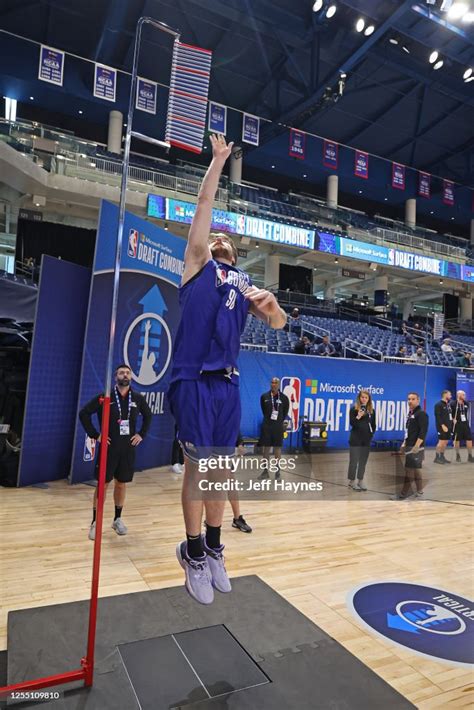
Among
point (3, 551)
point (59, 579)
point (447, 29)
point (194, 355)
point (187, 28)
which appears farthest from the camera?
point (187, 28)

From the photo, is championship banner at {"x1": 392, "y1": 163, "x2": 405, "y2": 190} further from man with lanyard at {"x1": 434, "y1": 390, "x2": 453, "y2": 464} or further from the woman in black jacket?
the woman in black jacket

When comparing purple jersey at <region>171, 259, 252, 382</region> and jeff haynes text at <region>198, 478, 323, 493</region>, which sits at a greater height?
purple jersey at <region>171, 259, 252, 382</region>

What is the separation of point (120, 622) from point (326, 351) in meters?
7.67

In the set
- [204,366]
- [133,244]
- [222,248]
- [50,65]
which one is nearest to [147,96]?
[50,65]

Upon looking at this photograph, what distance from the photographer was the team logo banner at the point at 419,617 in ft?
8.60

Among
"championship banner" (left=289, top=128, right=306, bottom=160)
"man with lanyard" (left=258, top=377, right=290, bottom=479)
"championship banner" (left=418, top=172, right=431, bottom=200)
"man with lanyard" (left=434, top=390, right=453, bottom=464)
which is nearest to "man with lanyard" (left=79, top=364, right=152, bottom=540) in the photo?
"man with lanyard" (left=258, top=377, right=290, bottom=479)

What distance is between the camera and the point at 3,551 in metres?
3.74

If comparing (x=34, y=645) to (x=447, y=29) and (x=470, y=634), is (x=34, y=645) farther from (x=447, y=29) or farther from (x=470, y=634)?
(x=447, y=29)

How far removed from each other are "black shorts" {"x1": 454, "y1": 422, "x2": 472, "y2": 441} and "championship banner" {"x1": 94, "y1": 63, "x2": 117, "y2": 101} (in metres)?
12.5

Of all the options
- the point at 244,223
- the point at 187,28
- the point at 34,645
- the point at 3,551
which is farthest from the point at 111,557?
the point at 187,28

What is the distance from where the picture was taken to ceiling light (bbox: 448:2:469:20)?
11953 mm

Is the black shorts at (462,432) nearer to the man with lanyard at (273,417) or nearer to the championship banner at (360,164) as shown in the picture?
the man with lanyard at (273,417)

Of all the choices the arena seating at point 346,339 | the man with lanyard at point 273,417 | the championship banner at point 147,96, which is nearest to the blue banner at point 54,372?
the man with lanyard at point 273,417

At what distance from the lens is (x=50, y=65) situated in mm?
12688
